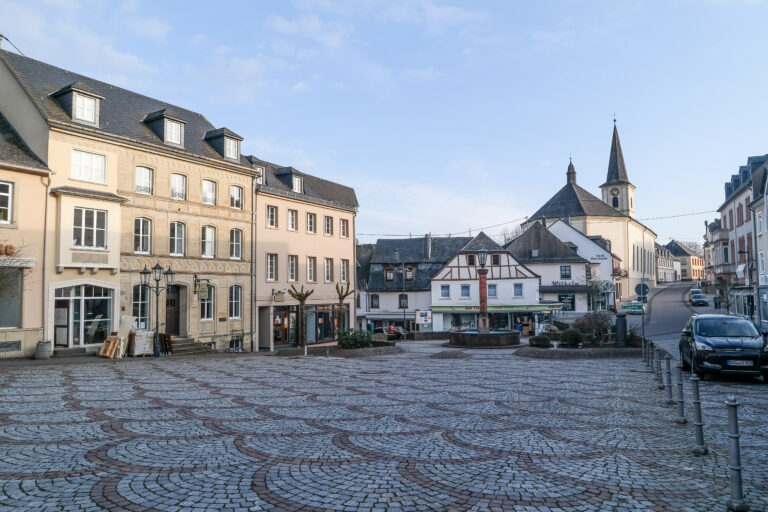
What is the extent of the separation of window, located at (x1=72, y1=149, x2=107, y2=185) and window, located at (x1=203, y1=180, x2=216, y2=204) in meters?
5.78

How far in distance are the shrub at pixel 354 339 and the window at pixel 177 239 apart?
9245 millimetres

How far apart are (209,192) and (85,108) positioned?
7.40 metres

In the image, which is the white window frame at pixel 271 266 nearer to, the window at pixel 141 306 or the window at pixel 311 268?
the window at pixel 311 268

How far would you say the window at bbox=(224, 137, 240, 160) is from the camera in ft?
101

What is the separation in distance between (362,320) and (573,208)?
39.4 metres

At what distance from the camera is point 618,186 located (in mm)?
97938

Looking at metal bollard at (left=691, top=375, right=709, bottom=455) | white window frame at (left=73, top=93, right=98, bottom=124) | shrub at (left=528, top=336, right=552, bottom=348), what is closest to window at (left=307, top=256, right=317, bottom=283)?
white window frame at (left=73, top=93, right=98, bottom=124)

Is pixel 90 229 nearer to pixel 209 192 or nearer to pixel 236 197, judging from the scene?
pixel 209 192

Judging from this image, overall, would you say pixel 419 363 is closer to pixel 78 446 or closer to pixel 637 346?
pixel 637 346

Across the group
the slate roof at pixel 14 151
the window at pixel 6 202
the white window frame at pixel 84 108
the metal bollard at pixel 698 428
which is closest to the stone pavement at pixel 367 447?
the metal bollard at pixel 698 428

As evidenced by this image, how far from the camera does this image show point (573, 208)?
263 feet

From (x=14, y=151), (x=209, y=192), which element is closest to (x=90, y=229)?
(x=14, y=151)

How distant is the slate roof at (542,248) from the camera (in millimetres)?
57281

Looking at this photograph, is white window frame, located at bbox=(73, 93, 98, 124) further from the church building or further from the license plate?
the church building
